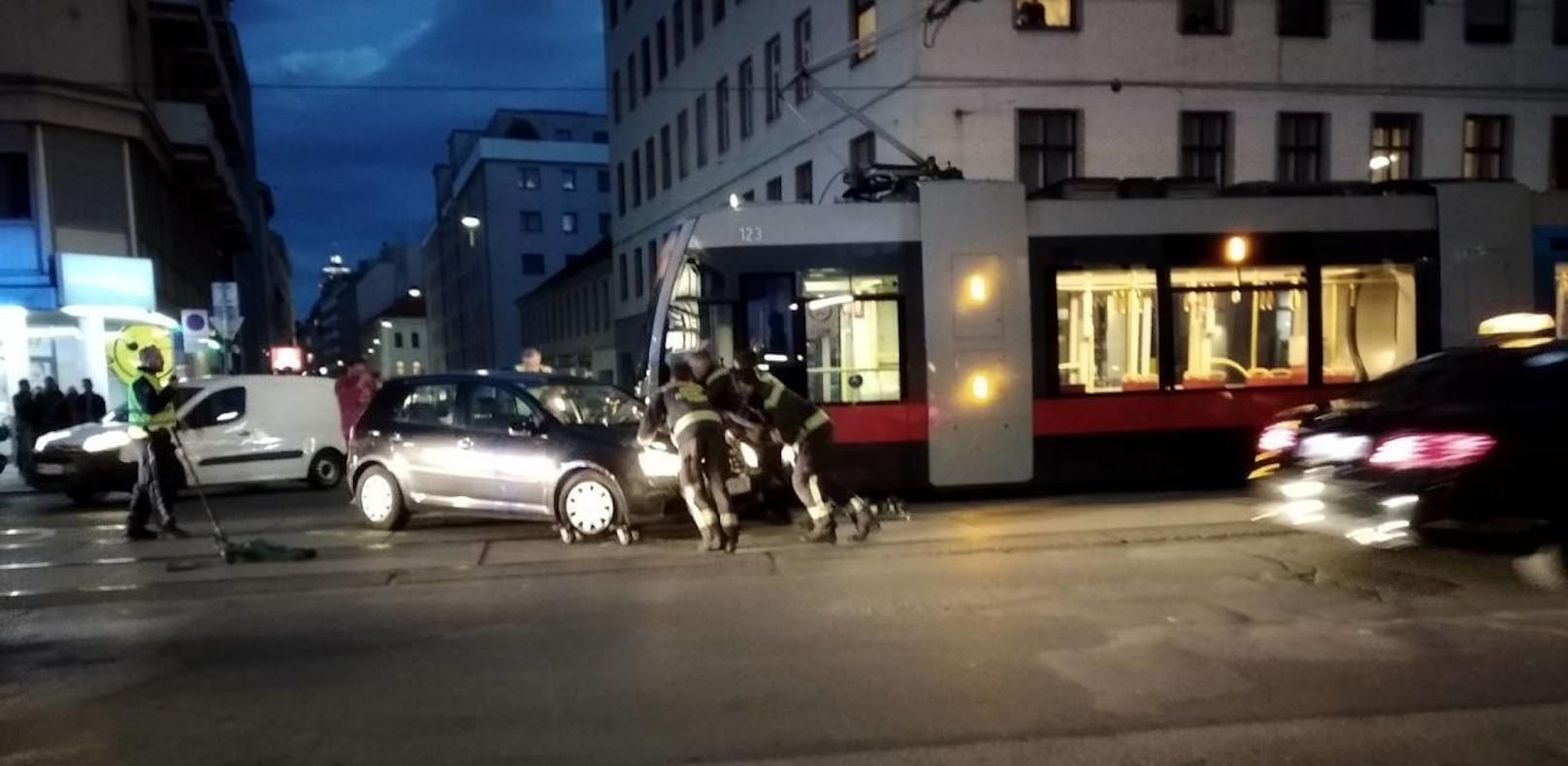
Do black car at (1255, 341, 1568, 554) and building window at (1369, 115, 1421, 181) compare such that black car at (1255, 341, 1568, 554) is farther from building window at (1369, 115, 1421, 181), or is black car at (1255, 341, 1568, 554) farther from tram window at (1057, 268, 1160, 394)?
building window at (1369, 115, 1421, 181)

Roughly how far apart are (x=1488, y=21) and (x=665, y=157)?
22.6 metres

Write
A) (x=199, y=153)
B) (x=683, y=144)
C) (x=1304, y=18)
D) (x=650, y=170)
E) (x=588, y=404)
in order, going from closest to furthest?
(x=588, y=404)
(x=1304, y=18)
(x=199, y=153)
(x=683, y=144)
(x=650, y=170)

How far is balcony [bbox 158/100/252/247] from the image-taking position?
2864 cm

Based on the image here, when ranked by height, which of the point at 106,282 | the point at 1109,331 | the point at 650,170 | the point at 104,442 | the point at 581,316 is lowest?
the point at 104,442

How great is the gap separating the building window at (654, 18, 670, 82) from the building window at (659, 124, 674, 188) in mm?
1667

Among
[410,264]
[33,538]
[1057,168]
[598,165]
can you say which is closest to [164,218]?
[33,538]

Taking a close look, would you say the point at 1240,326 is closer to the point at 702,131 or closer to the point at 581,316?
the point at 702,131

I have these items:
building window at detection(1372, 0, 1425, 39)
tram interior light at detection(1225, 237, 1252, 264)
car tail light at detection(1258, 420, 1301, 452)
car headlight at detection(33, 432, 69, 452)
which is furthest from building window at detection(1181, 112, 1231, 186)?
car headlight at detection(33, 432, 69, 452)

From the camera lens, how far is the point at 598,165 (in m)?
72.6

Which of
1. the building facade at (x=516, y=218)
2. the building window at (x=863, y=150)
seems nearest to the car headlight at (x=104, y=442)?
the building window at (x=863, y=150)

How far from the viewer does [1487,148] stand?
78.2ft

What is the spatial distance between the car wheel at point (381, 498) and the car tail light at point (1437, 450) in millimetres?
8666

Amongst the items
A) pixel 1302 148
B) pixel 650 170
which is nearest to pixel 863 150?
pixel 1302 148

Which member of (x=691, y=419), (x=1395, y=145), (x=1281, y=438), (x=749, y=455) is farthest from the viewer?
(x=1395, y=145)
